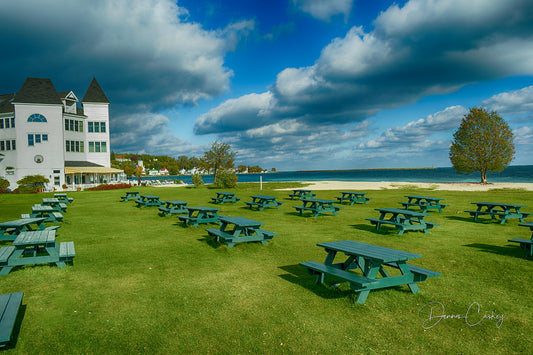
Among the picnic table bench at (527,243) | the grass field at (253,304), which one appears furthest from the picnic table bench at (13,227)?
the picnic table bench at (527,243)

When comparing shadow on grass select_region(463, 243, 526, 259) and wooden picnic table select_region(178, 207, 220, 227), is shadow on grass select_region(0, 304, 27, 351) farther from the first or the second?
shadow on grass select_region(463, 243, 526, 259)

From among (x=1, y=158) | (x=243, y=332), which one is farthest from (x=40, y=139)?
(x=243, y=332)

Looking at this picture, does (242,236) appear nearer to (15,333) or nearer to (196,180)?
(15,333)

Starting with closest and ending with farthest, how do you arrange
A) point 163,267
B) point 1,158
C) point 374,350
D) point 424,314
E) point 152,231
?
point 374,350 → point 424,314 → point 163,267 → point 152,231 → point 1,158

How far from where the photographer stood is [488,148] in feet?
139

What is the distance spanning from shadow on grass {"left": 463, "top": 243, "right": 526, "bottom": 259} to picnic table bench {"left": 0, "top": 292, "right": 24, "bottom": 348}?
981 centimetres

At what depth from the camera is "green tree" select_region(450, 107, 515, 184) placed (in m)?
41.7

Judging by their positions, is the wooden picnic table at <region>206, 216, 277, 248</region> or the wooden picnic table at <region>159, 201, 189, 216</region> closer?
the wooden picnic table at <region>206, 216, 277, 248</region>

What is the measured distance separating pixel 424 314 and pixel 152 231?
9154 millimetres

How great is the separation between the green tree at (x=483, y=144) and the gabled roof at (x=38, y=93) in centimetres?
5502

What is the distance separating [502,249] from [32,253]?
1186 centimetres

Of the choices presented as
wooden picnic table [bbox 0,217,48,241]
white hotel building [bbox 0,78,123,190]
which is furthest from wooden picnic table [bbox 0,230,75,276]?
white hotel building [bbox 0,78,123,190]

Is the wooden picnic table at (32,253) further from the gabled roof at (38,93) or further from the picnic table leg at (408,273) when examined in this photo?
the gabled roof at (38,93)

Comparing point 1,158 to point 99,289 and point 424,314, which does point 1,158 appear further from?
point 424,314
